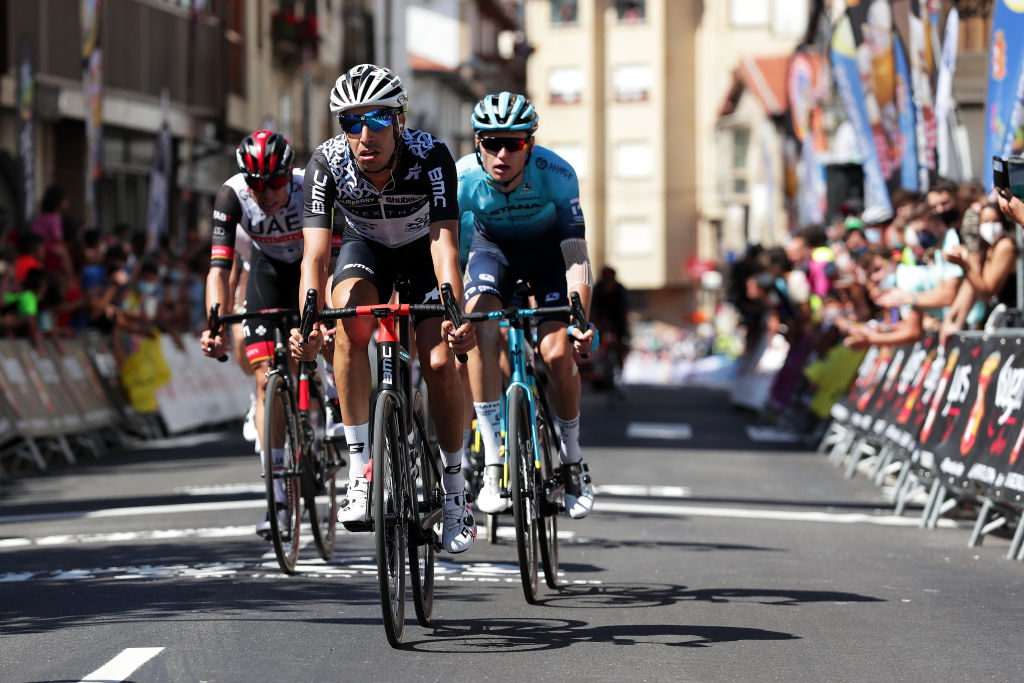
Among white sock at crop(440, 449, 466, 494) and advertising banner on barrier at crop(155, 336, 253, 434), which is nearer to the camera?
white sock at crop(440, 449, 466, 494)

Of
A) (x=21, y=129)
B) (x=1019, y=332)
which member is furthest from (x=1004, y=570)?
(x=21, y=129)

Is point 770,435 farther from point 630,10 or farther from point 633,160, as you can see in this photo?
point 630,10

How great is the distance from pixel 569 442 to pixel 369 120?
2.32 meters

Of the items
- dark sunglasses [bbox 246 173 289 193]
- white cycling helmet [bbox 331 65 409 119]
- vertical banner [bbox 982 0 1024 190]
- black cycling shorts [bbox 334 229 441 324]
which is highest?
vertical banner [bbox 982 0 1024 190]

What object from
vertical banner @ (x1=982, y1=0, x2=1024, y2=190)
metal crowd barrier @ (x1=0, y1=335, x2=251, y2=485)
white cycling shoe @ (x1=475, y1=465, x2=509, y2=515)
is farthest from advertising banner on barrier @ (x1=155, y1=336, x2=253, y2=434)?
white cycling shoe @ (x1=475, y1=465, x2=509, y2=515)

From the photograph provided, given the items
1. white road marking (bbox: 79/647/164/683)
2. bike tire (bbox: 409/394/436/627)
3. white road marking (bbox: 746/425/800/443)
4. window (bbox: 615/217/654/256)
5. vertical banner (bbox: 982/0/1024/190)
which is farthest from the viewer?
window (bbox: 615/217/654/256)

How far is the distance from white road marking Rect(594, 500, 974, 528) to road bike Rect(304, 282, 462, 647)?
5127 mm

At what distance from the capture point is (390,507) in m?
7.06

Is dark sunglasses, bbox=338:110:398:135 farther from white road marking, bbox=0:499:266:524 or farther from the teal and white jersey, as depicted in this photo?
white road marking, bbox=0:499:266:524

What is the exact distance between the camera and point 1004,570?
9.79 meters

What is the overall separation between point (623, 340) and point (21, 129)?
11.6m

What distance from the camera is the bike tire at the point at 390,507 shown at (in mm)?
6832

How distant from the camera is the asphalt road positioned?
6734 mm

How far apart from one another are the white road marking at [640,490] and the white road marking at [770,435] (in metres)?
6.34
